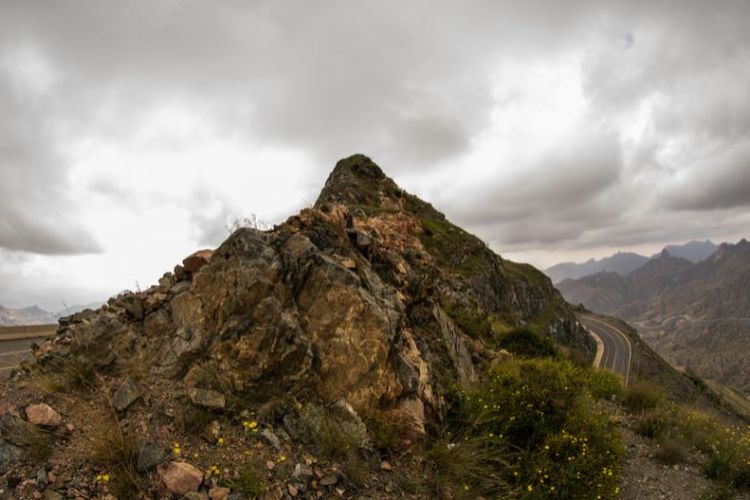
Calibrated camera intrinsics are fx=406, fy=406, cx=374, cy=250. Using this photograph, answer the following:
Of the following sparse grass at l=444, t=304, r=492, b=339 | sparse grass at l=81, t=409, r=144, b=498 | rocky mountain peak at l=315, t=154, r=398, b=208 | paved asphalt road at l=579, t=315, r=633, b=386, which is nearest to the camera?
sparse grass at l=81, t=409, r=144, b=498

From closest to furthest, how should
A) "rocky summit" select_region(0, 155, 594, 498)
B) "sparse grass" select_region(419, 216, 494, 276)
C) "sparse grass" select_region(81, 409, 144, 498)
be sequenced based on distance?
"sparse grass" select_region(81, 409, 144, 498) < "rocky summit" select_region(0, 155, 594, 498) < "sparse grass" select_region(419, 216, 494, 276)

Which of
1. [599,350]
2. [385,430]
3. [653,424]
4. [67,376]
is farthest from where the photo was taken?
[599,350]

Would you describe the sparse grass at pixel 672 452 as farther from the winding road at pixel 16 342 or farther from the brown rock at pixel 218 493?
the winding road at pixel 16 342

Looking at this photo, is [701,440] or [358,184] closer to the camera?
[701,440]

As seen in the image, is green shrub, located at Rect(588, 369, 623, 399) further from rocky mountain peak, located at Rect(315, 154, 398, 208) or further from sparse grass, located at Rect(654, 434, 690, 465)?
rocky mountain peak, located at Rect(315, 154, 398, 208)

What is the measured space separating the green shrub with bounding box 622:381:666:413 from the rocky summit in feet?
20.8

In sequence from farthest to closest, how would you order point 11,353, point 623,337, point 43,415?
point 623,337
point 11,353
point 43,415

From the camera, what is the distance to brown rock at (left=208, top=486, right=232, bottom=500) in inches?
198

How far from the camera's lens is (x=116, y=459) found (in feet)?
16.8

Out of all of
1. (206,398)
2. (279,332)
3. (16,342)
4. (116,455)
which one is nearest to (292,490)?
(206,398)

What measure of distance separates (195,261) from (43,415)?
11.8 ft

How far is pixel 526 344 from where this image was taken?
53.7ft

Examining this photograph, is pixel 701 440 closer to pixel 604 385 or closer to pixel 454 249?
pixel 604 385

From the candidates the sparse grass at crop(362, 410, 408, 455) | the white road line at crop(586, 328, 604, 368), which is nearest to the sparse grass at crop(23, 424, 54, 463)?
the sparse grass at crop(362, 410, 408, 455)
